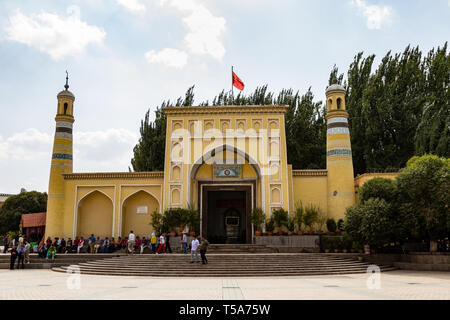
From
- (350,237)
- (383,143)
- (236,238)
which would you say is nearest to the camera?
(350,237)

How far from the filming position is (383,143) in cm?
2516

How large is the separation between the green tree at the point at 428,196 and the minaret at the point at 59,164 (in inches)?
615

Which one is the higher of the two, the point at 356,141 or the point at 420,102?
the point at 420,102

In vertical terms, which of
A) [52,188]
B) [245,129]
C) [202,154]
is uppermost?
[245,129]

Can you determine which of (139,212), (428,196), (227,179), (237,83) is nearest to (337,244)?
(428,196)

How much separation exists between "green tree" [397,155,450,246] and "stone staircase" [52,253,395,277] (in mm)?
2037

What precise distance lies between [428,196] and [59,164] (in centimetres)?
1666

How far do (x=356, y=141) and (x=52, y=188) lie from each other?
18140 millimetres

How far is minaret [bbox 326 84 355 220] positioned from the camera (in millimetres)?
18859

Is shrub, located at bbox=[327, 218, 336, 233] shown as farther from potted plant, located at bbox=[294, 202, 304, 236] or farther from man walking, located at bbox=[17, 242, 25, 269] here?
man walking, located at bbox=[17, 242, 25, 269]

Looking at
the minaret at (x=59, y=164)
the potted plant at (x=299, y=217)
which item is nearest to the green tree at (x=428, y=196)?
the potted plant at (x=299, y=217)

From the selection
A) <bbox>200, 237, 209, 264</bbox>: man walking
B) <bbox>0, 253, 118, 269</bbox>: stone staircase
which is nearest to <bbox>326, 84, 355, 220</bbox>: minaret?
<bbox>200, 237, 209, 264</bbox>: man walking
